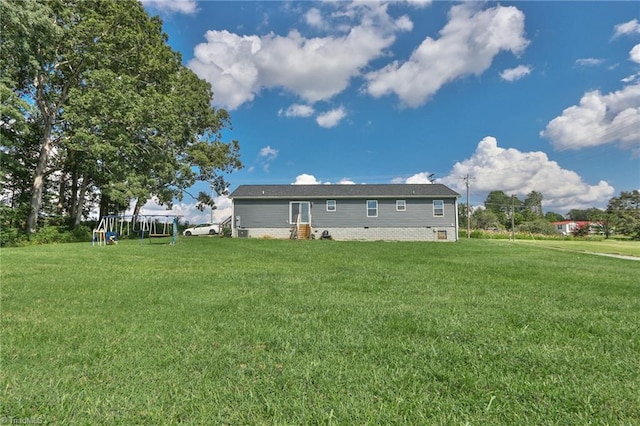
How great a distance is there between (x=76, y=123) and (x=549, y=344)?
2094 cm

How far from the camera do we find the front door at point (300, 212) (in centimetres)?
2391

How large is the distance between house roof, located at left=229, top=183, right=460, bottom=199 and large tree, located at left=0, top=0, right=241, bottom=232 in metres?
4.99

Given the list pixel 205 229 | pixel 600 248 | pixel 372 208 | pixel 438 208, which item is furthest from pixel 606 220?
pixel 205 229

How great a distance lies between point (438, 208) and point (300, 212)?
9.34m

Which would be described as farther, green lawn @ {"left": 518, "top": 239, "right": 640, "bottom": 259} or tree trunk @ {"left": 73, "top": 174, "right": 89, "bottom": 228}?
tree trunk @ {"left": 73, "top": 174, "right": 89, "bottom": 228}

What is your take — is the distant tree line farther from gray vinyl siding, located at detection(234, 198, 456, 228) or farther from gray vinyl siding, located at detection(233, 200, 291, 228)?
gray vinyl siding, located at detection(233, 200, 291, 228)

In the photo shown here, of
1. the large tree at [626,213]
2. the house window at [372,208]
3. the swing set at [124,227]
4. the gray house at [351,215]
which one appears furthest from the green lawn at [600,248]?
the large tree at [626,213]

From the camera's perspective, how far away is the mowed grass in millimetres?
2109

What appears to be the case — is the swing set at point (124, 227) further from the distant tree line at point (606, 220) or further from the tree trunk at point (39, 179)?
the distant tree line at point (606, 220)

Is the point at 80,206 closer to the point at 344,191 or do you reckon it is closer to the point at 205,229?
the point at 205,229

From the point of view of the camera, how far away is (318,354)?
293cm

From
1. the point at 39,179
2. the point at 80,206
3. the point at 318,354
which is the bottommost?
the point at 318,354

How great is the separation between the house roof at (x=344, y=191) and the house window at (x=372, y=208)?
0.47 m

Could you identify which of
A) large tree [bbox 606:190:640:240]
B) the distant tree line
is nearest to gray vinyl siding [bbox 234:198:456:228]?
the distant tree line
